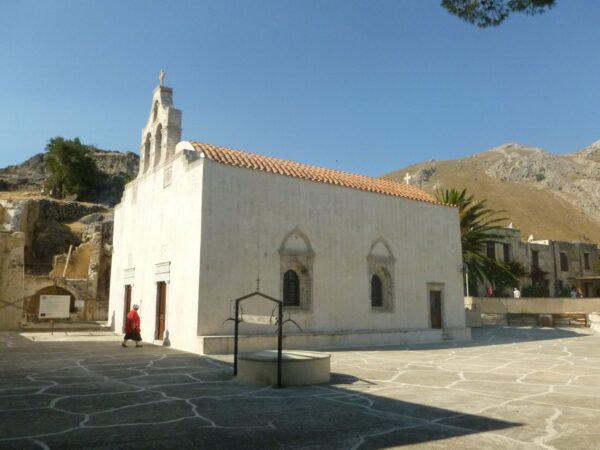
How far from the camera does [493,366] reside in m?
10.6

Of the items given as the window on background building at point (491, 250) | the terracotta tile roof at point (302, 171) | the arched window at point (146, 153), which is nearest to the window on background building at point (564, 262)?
the window on background building at point (491, 250)

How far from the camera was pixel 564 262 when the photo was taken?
42.1 metres

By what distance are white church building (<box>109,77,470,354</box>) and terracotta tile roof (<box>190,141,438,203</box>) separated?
81 mm

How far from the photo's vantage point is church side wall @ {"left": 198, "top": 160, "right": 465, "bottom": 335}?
13781 millimetres

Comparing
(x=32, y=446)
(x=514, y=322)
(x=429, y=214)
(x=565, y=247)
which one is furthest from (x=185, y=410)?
(x=565, y=247)

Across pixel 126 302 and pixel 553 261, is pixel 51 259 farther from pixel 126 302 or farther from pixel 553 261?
pixel 553 261

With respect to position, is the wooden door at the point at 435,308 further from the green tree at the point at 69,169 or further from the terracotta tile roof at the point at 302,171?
the green tree at the point at 69,169

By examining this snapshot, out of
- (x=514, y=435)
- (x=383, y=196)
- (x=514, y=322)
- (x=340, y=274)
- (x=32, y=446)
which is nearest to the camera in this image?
(x=32, y=446)

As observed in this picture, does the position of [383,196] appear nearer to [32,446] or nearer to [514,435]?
[514,435]

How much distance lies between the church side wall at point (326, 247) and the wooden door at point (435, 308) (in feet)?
0.67

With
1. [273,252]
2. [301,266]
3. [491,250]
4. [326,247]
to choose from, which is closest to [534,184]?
[491,250]

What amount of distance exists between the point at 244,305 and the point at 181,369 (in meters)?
4.26

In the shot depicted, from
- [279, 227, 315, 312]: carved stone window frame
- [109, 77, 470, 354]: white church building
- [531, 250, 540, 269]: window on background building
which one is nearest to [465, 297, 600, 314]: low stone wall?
[109, 77, 470, 354]: white church building

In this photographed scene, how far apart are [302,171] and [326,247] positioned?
2.90 meters
